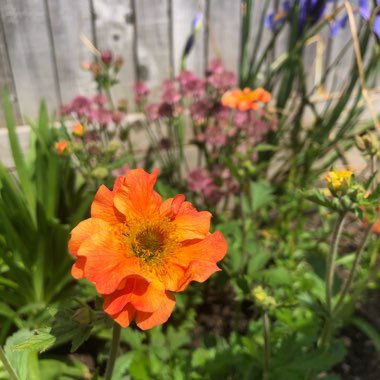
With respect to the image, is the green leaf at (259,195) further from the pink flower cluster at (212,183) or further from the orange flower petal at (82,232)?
the orange flower petal at (82,232)

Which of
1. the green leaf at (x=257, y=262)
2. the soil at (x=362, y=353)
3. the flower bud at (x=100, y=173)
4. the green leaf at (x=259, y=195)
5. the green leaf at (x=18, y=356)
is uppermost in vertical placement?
the flower bud at (x=100, y=173)

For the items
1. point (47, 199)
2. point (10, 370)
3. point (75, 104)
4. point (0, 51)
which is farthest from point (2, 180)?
point (10, 370)

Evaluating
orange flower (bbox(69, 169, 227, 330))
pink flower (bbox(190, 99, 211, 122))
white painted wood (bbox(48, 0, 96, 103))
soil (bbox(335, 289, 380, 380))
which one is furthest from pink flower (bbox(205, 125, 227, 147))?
orange flower (bbox(69, 169, 227, 330))

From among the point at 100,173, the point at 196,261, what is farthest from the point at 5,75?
the point at 196,261

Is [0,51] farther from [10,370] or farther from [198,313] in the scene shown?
[10,370]

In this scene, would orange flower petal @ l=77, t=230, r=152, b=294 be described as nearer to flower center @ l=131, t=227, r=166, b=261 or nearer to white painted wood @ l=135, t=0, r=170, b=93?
flower center @ l=131, t=227, r=166, b=261

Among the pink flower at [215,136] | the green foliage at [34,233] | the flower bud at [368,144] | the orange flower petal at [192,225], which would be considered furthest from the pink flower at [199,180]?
the orange flower petal at [192,225]

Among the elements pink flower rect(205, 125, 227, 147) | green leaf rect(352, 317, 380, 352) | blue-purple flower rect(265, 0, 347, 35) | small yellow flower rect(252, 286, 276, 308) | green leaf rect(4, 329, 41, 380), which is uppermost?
blue-purple flower rect(265, 0, 347, 35)
